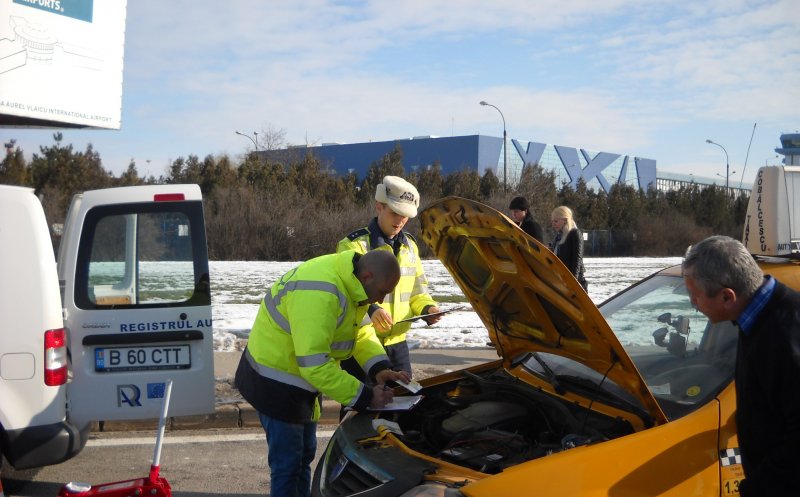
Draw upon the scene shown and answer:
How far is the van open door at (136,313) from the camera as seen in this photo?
521 centimetres

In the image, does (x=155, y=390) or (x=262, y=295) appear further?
(x=262, y=295)

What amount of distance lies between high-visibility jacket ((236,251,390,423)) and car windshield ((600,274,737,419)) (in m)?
1.33

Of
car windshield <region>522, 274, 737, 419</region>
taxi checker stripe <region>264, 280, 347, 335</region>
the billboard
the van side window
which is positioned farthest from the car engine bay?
the billboard

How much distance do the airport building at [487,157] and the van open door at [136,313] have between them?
147 ft

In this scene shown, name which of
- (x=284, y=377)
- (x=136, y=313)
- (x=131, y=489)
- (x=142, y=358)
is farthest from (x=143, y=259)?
(x=131, y=489)

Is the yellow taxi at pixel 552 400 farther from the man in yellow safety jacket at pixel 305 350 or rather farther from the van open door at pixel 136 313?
the van open door at pixel 136 313

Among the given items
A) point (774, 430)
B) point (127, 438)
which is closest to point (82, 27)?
point (127, 438)

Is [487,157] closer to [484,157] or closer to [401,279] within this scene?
[484,157]

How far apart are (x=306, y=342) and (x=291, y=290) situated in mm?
279

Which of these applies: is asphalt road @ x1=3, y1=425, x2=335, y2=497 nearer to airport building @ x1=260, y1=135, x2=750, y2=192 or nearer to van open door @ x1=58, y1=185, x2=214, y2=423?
van open door @ x1=58, y1=185, x2=214, y2=423

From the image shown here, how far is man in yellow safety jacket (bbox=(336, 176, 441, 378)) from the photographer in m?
4.72

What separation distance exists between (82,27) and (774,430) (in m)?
11.5

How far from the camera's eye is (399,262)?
187 inches

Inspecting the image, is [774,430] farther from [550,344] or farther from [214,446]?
[214,446]
